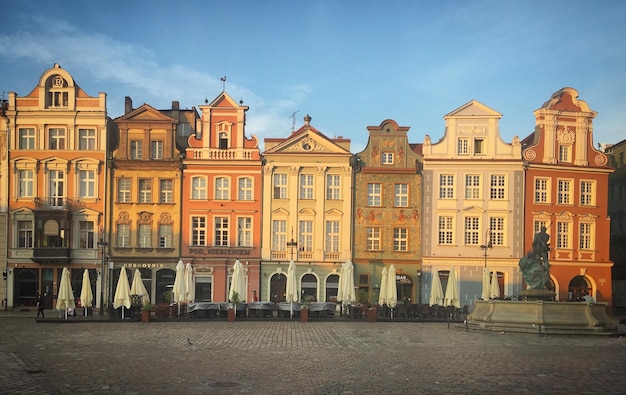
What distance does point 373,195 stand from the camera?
49.9m

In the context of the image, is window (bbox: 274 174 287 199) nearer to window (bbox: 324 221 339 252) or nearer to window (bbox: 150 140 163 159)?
window (bbox: 324 221 339 252)

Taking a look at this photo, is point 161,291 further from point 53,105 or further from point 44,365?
point 44,365

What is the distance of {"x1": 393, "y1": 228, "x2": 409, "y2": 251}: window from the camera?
49.6 metres

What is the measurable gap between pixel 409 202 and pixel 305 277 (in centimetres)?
875

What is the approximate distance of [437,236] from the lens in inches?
1944

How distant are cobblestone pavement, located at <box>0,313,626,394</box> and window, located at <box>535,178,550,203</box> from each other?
23519mm

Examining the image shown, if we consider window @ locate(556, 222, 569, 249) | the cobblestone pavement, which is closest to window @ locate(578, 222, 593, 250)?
window @ locate(556, 222, 569, 249)

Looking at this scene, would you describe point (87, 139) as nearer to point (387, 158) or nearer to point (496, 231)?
point (387, 158)

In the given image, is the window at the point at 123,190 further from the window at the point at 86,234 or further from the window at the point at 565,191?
the window at the point at 565,191

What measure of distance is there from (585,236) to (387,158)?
587 inches

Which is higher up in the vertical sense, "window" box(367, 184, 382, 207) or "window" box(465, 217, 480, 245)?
"window" box(367, 184, 382, 207)

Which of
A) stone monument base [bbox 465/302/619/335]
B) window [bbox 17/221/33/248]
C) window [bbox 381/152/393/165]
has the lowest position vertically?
stone monument base [bbox 465/302/619/335]

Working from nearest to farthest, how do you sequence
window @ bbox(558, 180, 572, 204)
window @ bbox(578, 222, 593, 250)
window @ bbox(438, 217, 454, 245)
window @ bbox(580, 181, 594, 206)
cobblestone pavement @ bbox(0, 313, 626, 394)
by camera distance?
cobblestone pavement @ bbox(0, 313, 626, 394) → window @ bbox(438, 217, 454, 245) → window @ bbox(558, 180, 572, 204) → window @ bbox(578, 222, 593, 250) → window @ bbox(580, 181, 594, 206)

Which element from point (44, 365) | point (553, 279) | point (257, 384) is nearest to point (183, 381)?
point (257, 384)
